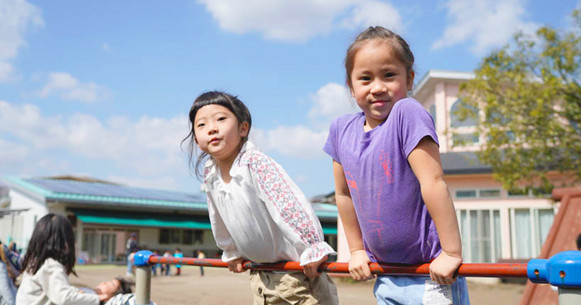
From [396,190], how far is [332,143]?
372 millimetres

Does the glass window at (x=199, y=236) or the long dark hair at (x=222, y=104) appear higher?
the long dark hair at (x=222, y=104)

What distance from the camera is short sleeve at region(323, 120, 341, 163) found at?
197cm

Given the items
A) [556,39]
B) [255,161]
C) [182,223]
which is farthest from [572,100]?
[182,223]

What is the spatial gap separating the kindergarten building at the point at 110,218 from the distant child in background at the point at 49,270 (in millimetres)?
22154

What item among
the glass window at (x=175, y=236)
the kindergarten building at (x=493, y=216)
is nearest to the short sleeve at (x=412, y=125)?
the kindergarten building at (x=493, y=216)

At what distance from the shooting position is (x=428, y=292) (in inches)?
63.1

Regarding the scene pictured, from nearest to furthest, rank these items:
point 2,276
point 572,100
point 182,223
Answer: point 2,276
point 572,100
point 182,223

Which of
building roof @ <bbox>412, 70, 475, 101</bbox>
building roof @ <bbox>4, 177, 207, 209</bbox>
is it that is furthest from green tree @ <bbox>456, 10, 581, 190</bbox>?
building roof @ <bbox>4, 177, 207, 209</bbox>

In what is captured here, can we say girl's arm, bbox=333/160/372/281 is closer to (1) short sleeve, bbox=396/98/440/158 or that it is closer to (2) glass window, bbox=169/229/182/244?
(1) short sleeve, bbox=396/98/440/158

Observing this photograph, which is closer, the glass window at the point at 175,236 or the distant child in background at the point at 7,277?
the distant child in background at the point at 7,277

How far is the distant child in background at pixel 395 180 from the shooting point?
160cm

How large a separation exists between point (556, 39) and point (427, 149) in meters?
10.3

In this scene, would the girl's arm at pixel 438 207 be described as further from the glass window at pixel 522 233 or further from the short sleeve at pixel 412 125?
the glass window at pixel 522 233

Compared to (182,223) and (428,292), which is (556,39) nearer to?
(428,292)
